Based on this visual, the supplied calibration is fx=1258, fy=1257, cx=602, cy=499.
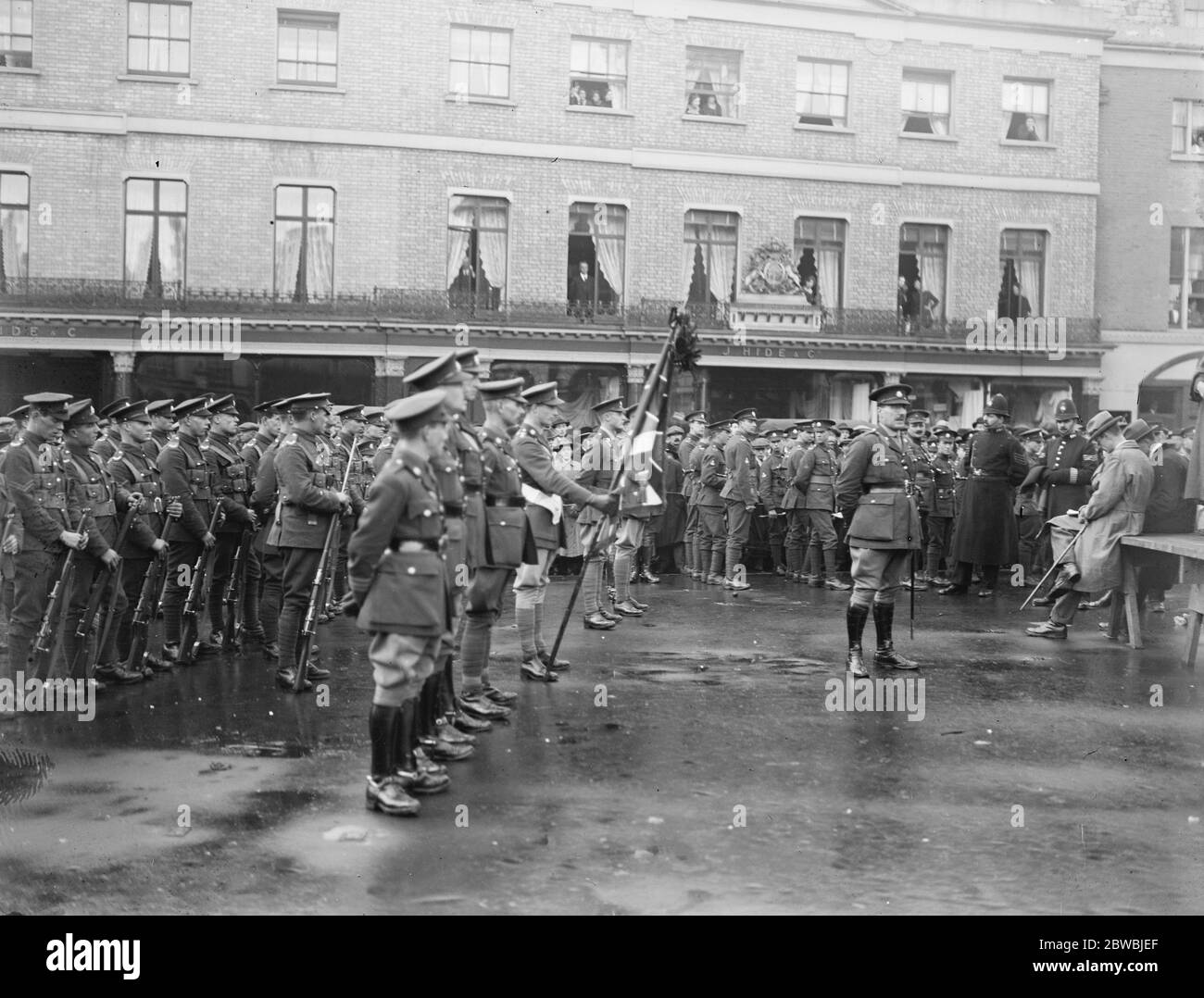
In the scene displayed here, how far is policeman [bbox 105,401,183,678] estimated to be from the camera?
362 inches

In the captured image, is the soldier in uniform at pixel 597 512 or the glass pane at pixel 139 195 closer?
the soldier in uniform at pixel 597 512

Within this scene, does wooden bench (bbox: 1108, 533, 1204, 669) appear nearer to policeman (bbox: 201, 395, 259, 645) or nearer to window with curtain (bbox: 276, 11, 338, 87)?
policeman (bbox: 201, 395, 259, 645)

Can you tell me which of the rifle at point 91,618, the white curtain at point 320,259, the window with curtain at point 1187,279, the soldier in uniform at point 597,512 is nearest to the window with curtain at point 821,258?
the window with curtain at point 1187,279

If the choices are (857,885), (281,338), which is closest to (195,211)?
(281,338)

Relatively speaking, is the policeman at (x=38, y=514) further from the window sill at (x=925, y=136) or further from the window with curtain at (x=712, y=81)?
the window sill at (x=925, y=136)

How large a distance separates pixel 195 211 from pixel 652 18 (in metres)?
Result: 9.63

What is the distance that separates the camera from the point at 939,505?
15.9 m

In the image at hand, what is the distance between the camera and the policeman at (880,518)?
9359 millimetres

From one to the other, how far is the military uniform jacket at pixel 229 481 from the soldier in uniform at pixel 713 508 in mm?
6938

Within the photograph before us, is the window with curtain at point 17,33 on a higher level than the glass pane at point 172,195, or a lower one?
higher

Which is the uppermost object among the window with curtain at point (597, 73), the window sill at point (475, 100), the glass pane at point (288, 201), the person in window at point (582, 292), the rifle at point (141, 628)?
the window with curtain at point (597, 73)

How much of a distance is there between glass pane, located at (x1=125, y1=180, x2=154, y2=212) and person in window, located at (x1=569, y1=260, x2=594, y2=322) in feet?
25.7

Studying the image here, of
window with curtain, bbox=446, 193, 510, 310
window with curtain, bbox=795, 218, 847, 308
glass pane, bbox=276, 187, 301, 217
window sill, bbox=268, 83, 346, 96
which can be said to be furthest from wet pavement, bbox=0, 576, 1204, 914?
window with curtain, bbox=795, 218, 847, 308

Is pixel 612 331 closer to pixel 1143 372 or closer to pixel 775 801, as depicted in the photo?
pixel 1143 372
